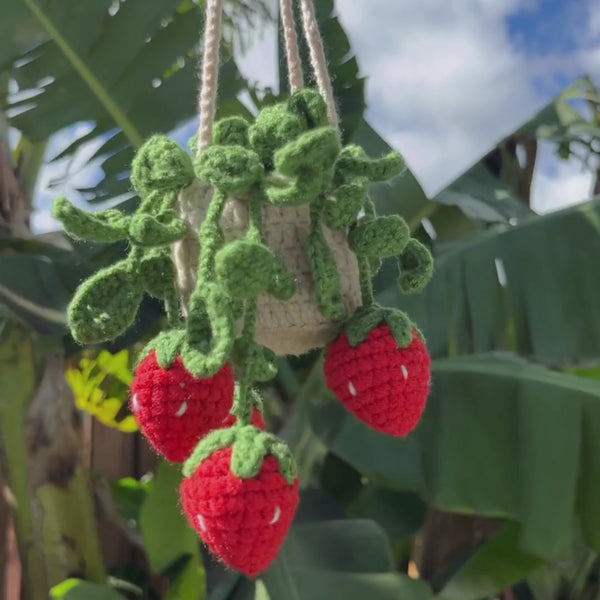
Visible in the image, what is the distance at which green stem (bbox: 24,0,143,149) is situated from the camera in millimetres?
1124

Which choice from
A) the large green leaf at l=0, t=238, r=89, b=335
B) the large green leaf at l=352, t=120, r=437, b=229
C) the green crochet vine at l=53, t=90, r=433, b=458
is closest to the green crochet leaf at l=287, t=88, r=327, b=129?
the green crochet vine at l=53, t=90, r=433, b=458

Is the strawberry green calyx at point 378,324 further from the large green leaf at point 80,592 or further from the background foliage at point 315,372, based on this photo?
the large green leaf at point 80,592

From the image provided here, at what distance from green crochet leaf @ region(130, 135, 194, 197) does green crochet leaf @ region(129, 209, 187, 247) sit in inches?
0.8

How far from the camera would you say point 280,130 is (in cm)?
39

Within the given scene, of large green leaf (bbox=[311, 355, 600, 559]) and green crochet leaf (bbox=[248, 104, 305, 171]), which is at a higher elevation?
green crochet leaf (bbox=[248, 104, 305, 171])

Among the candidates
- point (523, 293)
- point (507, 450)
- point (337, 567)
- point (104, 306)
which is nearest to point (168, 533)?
point (337, 567)

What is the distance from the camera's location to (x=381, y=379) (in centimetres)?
39

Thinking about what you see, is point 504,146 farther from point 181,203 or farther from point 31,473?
point 181,203

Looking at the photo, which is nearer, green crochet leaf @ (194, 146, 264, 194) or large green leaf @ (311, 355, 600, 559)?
green crochet leaf @ (194, 146, 264, 194)

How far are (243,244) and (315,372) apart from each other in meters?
1.10

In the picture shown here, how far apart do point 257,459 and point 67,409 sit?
1.06 metres

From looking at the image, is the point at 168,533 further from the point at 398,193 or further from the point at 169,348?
the point at 169,348

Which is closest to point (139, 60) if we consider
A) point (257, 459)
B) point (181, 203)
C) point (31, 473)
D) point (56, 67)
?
point (56, 67)

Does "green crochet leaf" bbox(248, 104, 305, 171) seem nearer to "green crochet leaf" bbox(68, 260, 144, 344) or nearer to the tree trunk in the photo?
"green crochet leaf" bbox(68, 260, 144, 344)
